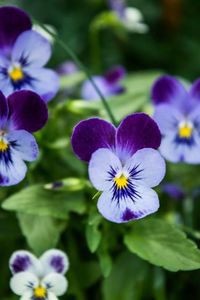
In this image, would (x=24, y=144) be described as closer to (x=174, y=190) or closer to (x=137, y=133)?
(x=137, y=133)

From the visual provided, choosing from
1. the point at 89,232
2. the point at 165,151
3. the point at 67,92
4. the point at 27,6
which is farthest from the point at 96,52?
the point at 89,232

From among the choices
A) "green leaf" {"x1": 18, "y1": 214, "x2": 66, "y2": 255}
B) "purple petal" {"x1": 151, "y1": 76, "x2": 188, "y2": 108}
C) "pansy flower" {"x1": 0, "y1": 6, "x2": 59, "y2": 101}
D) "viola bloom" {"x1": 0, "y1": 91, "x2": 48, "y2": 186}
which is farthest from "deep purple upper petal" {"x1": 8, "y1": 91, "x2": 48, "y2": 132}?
"purple petal" {"x1": 151, "y1": 76, "x2": 188, "y2": 108}

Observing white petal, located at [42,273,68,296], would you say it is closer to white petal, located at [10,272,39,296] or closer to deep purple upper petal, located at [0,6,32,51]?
white petal, located at [10,272,39,296]

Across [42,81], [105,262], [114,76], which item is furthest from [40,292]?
[114,76]

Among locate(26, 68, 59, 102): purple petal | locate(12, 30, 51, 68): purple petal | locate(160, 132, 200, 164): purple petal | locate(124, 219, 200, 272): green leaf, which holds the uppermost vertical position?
locate(12, 30, 51, 68): purple petal

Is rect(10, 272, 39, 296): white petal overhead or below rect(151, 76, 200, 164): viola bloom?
below
